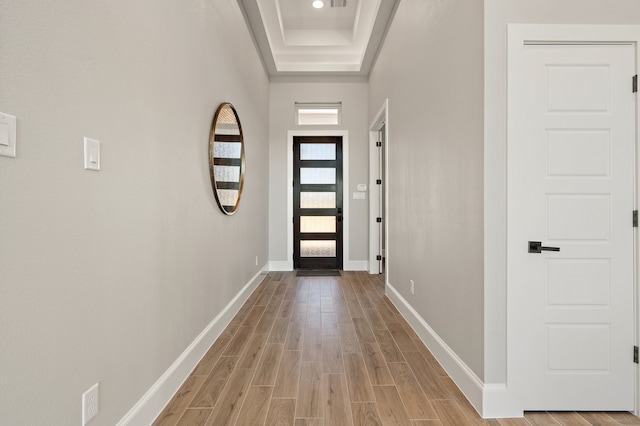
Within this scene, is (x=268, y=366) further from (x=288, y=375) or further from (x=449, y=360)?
(x=449, y=360)

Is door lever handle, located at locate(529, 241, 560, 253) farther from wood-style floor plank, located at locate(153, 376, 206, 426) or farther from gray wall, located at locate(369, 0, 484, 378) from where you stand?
wood-style floor plank, located at locate(153, 376, 206, 426)

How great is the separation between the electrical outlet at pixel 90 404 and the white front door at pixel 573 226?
2.00 meters

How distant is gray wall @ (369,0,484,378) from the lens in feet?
6.37

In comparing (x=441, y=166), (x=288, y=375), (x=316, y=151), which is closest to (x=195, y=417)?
(x=288, y=375)

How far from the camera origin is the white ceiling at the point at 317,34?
418 centimetres

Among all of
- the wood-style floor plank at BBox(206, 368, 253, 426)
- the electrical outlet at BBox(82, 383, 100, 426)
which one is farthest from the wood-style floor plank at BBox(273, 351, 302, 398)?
the electrical outlet at BBox(82, 383, 100, 426)

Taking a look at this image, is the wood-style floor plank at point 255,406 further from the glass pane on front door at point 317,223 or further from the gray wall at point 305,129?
the glass pane on front door at point 317,223

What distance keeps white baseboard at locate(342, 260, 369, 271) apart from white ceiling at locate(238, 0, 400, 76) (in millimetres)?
3212

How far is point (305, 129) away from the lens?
229 inches

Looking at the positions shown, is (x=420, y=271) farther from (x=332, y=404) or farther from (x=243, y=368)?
(x=243, y=368)

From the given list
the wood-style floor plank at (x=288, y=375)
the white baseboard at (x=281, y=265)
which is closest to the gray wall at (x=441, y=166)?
the wood-style floor plank at (x=288, y=375)

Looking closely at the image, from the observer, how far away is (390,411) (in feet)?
6.02

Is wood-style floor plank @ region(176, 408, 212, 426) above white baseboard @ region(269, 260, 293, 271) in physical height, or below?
below

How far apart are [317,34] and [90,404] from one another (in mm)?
5365
